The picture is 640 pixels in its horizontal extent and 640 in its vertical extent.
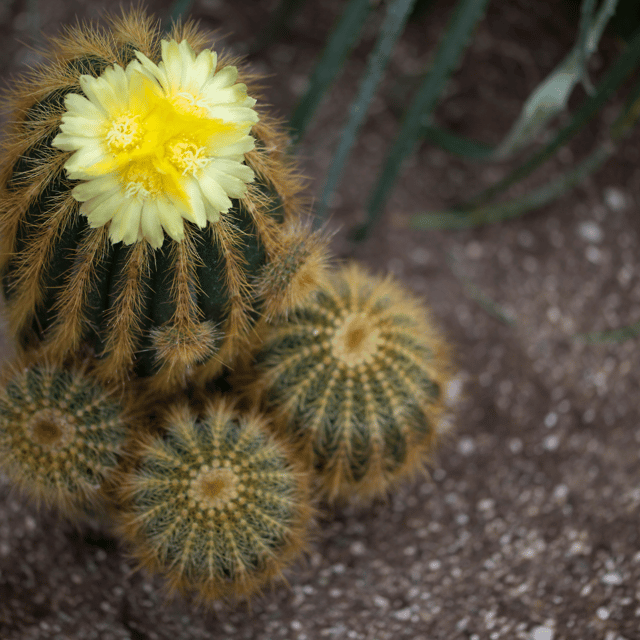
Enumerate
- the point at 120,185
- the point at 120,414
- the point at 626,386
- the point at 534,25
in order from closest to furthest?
the point at 120,185 < the point at 120,414 < the point at 626,386 < the point at 534,25

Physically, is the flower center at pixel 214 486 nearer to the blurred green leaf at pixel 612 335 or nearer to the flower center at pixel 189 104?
the flower center at pixel 189 104

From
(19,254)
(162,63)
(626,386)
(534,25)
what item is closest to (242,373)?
(19,254)

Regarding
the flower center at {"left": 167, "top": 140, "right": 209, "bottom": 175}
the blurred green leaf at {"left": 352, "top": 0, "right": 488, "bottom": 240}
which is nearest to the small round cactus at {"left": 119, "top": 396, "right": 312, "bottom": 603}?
the flower center at {"left": 167, "top": 140, "right": 209, "bottom": 175}

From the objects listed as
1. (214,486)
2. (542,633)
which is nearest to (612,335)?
(542,633)

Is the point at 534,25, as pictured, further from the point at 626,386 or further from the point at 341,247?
the point at 626,386

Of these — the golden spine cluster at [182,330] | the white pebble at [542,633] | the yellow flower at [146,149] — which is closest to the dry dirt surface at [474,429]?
the white pebble at [542,633]
